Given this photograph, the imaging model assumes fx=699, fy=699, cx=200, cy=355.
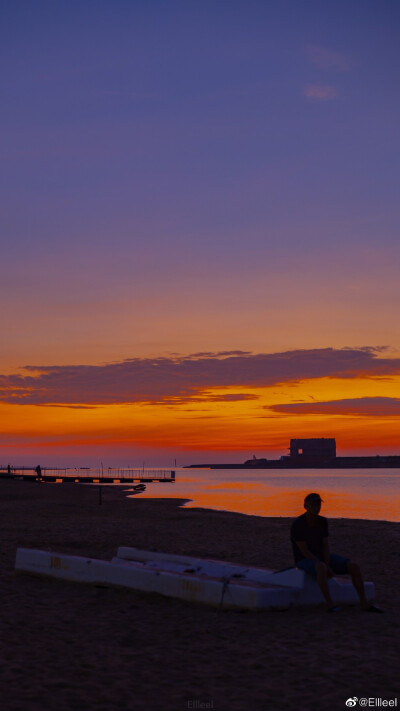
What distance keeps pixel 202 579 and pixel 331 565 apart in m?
1.86

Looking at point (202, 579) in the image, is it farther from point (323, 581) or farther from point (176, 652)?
point (176, 652)

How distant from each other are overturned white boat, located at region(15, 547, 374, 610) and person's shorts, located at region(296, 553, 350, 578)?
0.32 ft

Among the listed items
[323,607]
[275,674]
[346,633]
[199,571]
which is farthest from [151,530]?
[275,674]

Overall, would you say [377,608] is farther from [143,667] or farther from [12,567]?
[12,567]

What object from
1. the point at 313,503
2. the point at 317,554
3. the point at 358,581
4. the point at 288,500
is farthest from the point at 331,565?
the point at 288,500

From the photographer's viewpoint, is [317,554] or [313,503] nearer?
[313,503]

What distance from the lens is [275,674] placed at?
6.75m

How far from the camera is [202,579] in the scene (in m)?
10.1

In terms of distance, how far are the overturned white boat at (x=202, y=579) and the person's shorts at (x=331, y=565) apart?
99mm

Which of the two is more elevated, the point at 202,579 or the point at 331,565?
the point at 331,565

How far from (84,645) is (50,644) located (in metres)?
0.37

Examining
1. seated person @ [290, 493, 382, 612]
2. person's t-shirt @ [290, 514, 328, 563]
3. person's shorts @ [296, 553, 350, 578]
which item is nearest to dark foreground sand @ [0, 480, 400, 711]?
seated person @ [290, 493, 382, 612]

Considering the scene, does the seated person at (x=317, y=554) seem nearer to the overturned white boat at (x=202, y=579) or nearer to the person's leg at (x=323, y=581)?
the person's leg at (x=323, y=581)

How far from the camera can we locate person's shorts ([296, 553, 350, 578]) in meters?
9.62
